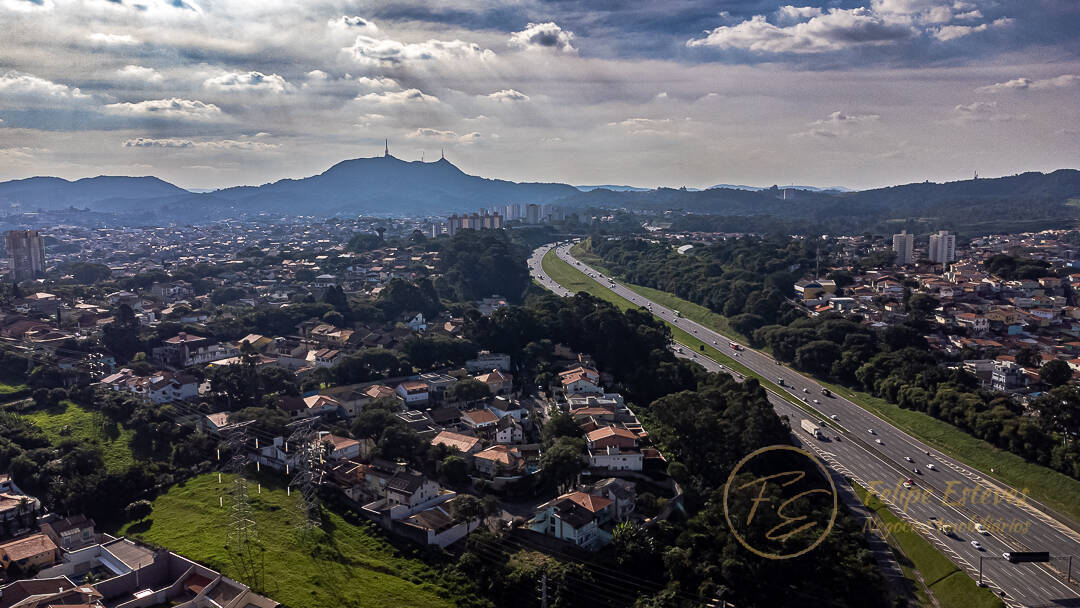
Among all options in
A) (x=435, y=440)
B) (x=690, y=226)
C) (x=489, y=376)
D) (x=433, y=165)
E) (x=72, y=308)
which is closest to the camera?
(x=435, y=440)

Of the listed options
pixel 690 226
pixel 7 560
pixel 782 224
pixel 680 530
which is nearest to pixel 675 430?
pixel 680 530

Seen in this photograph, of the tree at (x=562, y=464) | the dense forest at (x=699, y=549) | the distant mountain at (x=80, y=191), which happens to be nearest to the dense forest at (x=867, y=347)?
the dense forest at (x=699, y=549)

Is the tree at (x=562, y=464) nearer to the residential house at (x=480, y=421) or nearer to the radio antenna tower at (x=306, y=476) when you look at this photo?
the residential house at (x=480, y=421)

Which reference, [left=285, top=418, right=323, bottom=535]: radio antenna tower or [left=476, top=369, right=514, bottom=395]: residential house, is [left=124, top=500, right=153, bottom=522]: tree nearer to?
[left=285, top=418, right=323, bottom=535]: radio antenna tower

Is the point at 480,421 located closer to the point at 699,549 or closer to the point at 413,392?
the point at 413,392

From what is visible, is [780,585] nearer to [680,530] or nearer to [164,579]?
[680,530]

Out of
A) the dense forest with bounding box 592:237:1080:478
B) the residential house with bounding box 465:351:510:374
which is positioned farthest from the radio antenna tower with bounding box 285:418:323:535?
the dense forest with bounding box 592:237:1080:478
